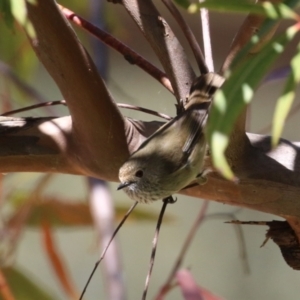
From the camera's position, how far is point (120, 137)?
51 centimetres

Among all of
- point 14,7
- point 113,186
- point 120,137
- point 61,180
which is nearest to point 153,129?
point 120,137

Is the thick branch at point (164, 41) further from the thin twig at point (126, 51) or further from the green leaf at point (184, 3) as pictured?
the green leaf at point (184, 3)

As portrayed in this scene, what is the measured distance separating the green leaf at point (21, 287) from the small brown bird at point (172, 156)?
21.1 inches

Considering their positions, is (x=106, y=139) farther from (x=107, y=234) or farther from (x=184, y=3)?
(x=107, y=234)

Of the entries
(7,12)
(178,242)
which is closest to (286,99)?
(7,12)

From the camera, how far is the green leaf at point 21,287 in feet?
3.53

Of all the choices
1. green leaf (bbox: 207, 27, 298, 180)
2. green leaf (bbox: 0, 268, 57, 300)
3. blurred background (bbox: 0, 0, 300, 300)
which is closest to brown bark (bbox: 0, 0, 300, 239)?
green leaf (bbox: 207, 27, 298, 180)

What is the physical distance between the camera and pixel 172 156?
625mm

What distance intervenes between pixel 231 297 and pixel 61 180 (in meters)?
0.71

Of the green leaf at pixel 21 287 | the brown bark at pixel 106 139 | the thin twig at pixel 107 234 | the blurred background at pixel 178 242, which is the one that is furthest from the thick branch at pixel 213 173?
the blurred background at pixel 178 242

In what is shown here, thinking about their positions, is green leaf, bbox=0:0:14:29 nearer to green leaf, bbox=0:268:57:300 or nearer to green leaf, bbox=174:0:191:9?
green leaf, bbox=174:0:191:9

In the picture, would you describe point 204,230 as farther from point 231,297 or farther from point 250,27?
point 250,27

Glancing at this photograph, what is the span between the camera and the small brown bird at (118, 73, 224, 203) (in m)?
0.55

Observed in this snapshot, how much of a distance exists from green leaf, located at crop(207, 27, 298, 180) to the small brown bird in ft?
0.92
